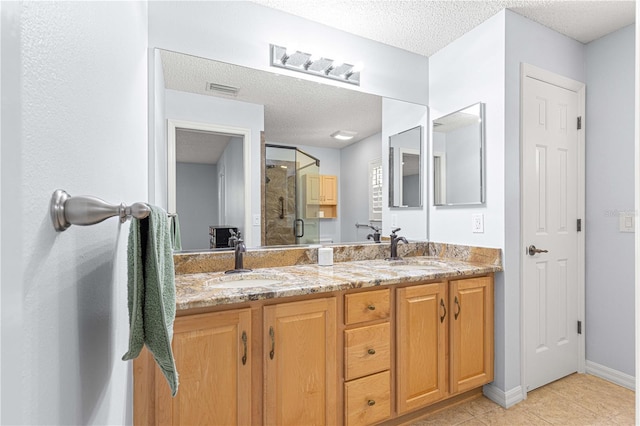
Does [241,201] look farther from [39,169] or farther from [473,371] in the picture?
[473,371]

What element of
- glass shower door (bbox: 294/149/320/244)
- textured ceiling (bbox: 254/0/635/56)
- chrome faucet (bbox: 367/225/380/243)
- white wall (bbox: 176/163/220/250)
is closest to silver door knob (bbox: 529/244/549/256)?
chrome faucet (bbox: 367/225/380/243)

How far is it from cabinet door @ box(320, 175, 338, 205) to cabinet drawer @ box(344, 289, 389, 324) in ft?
2.68

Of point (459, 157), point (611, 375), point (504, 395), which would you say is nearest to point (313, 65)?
point (459, 157)

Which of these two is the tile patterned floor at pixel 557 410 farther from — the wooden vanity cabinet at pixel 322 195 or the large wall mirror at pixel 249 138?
the wooden vanity cabinet at pixel 322 195

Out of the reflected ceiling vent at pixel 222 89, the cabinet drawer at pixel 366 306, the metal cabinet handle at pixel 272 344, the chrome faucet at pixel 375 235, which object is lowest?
the metal cabinet handle at pixel 272 344

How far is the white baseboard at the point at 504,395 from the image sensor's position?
2.01 m

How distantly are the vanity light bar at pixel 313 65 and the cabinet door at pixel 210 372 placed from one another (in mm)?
1510

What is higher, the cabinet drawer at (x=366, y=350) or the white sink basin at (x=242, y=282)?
the white sink basin at (x=242, y=282)

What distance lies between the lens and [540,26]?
2.21 m

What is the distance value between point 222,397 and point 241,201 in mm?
1049

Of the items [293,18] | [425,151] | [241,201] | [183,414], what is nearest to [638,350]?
[183,414]

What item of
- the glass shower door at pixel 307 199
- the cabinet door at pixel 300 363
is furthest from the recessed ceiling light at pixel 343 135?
the cabinet door at pixel 300 363

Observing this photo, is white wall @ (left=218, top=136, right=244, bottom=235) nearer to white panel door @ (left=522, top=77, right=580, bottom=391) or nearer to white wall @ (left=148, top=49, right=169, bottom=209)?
white wall @ (left=148, top=49, right=169, bottom=209)

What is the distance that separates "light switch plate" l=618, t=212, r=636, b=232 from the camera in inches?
85.7
